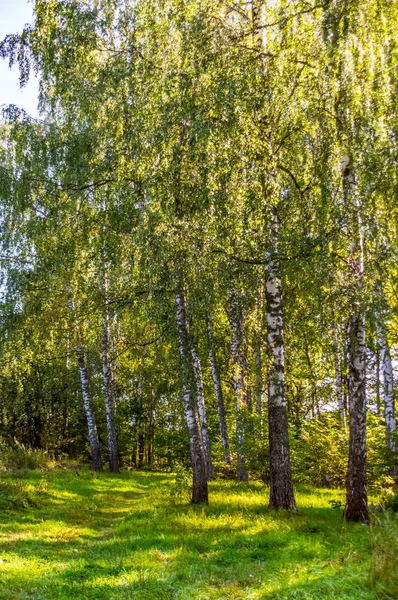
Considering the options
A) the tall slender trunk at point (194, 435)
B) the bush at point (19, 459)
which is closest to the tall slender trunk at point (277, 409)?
the tall slender trunk at point (194, 435)

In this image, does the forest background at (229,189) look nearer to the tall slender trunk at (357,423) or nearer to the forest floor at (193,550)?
the tall slender trunk at (357,423)

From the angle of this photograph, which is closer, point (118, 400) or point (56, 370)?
point (56, 370)

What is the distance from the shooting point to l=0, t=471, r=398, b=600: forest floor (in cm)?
505

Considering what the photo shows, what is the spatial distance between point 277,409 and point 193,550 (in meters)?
3.16

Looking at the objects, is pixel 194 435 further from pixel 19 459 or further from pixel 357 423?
pixel 19 459

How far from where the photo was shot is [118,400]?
2988 centimetres

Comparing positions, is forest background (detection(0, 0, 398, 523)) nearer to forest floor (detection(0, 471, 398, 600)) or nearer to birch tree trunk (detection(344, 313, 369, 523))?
birch tree trunk (detection(344, 313, 369, 523))

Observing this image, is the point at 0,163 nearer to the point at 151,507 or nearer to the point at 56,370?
the point at 56,370

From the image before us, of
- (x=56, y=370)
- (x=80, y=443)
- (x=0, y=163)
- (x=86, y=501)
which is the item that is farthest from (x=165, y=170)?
(x=80, y=443)

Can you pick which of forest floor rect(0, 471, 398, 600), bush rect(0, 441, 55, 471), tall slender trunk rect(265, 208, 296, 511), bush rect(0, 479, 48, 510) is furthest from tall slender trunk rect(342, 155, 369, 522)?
bush rect(0, 441, 55, 471)

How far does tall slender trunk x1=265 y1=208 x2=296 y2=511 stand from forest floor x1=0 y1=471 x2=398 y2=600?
0.48 m

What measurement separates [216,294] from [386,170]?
358cm

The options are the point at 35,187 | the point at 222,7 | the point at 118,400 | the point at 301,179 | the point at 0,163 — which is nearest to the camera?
the point at 222,7

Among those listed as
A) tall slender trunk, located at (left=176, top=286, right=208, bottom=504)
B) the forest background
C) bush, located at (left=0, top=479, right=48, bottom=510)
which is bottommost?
bush, located at (left=0, top=479, right=48, bottom=510)
